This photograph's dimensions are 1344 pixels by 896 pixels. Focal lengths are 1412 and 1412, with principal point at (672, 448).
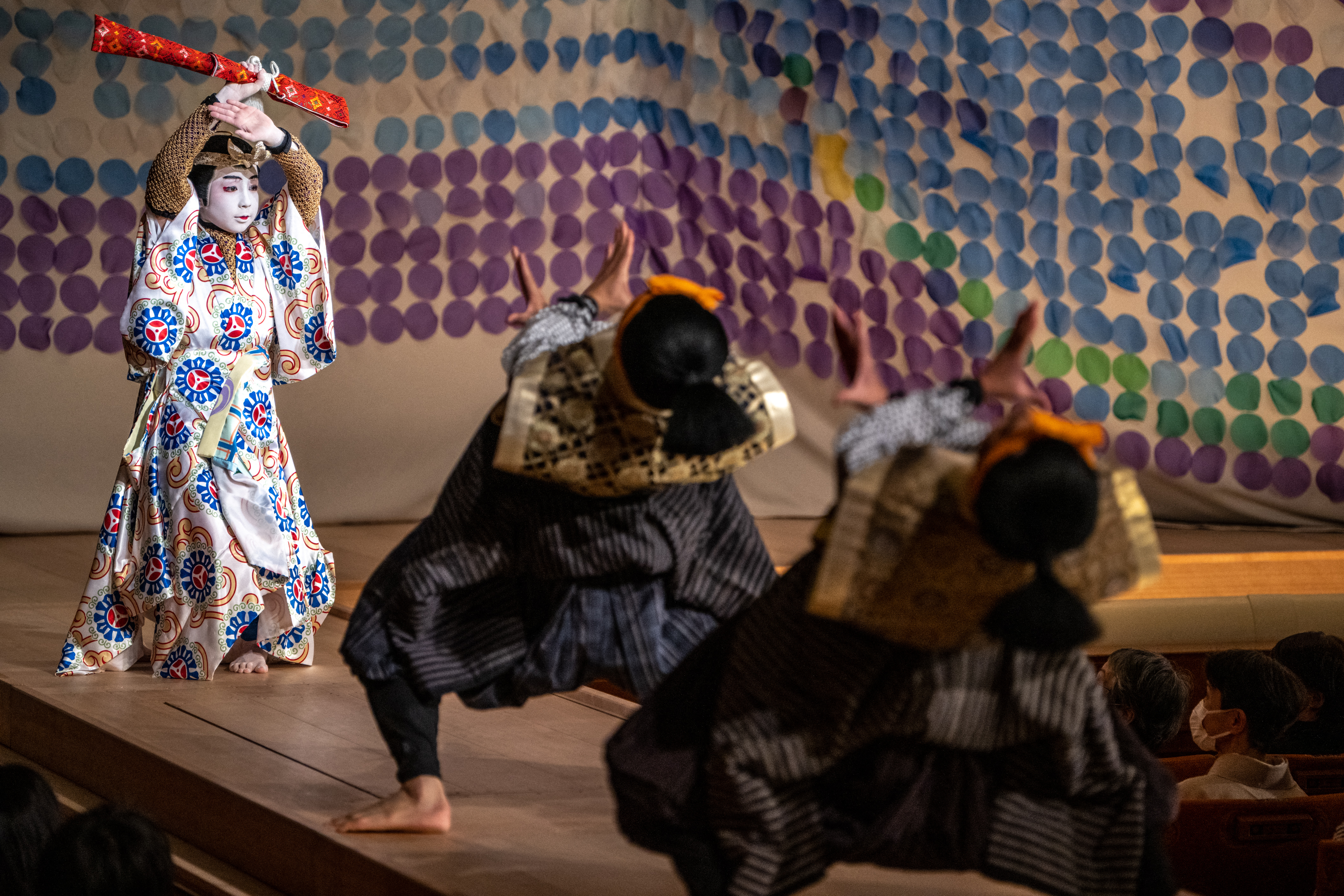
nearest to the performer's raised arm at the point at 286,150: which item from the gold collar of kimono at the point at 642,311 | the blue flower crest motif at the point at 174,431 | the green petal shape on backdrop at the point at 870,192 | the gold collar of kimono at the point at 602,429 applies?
the blue flower crest motif at the point at 174,431

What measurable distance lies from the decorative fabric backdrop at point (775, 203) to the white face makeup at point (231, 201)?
2317 millimetres

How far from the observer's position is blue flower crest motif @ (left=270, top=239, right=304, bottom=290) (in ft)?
11.1

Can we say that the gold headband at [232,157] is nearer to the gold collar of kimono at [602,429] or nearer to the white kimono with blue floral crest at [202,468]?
the white kimono with blue floral crest at [202,468]

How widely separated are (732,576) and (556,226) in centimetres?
380

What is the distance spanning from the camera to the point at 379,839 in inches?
86.8

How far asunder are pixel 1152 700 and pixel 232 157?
2290mm

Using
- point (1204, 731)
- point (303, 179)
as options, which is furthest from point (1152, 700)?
point (303, 179)

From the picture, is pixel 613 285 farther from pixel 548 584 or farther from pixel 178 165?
pixel 178 165

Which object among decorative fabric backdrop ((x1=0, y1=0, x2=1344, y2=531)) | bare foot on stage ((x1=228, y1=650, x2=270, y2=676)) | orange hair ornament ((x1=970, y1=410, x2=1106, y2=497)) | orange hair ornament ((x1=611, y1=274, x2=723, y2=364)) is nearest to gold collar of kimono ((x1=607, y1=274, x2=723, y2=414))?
orange hair ornament ((x1=611, y1=274, x2=723, y2=364))

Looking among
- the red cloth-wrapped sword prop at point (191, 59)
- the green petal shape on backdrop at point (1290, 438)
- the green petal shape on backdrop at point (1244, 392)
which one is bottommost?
the green petal shape on backdrop at point (1290, 438)

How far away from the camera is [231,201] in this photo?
3217 mm

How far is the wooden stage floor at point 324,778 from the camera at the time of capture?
2.09 metres

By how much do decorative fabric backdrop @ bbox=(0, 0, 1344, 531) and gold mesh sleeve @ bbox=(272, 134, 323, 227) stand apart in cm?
218

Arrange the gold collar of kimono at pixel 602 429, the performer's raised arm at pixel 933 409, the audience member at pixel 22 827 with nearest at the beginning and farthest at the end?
1. the performer's raised arm at pixel 933 409
2. the audience member at pixel 22 827
3. the gold collar of kimono at pixel 602 429
